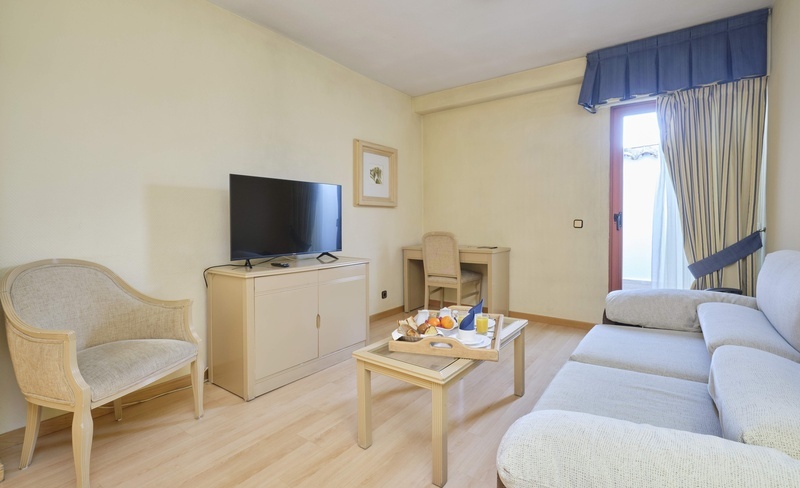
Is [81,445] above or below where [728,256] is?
below

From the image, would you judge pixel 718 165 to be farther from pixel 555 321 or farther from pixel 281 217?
pixel 281 217

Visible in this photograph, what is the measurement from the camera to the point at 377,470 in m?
1.61

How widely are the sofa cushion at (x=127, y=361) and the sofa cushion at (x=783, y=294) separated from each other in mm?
2550

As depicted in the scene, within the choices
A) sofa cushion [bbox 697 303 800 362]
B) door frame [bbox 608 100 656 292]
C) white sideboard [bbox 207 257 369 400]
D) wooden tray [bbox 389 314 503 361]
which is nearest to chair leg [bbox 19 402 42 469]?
white sideboard [bbox 207 257 369 400]

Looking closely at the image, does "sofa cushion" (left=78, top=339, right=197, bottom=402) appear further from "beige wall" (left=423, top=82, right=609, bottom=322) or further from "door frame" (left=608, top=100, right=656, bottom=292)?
"door frame" (left=608, top=100, right=656, bottom=292)

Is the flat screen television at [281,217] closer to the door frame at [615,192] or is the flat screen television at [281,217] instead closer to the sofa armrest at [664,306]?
the sofa armrest at [664,306]

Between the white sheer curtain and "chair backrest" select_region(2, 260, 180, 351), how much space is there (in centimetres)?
375

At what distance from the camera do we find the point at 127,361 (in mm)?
1683

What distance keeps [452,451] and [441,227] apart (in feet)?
9.97

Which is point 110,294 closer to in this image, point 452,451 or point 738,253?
point 452,451

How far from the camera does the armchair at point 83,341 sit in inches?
58.3

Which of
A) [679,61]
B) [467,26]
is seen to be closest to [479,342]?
[467,26]

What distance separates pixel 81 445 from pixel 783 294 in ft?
9.04

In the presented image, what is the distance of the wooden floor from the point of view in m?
1.57
